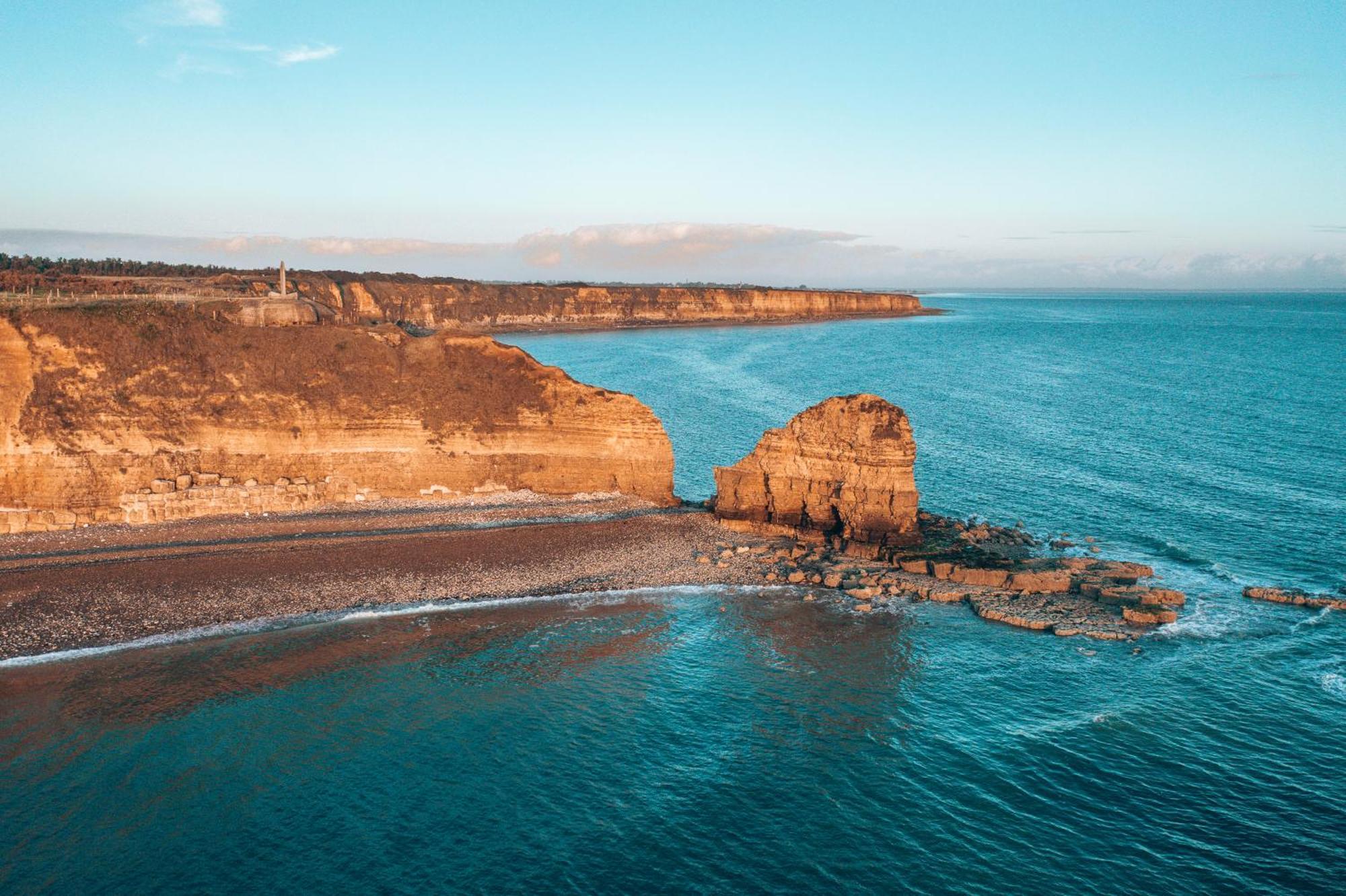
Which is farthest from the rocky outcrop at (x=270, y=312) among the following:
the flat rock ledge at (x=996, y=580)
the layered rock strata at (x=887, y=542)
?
the flat rock ledge at (x=996, y=580)

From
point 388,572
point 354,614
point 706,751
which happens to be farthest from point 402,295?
point 706,751

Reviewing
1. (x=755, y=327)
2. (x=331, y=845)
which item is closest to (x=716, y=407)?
(x=331, y=845)

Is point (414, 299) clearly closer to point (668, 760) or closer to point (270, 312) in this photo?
point (270, 312)

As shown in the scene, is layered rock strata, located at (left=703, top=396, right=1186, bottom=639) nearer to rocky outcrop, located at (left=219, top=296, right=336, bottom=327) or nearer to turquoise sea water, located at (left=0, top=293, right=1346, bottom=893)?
turquoise sea water, located at (left=0, top=293, right=1346, bottom=893)

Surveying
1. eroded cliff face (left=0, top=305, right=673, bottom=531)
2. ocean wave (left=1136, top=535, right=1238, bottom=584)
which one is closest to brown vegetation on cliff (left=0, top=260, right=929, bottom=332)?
eroded cliff face (left=0, top=305, right=673, bottom=531)

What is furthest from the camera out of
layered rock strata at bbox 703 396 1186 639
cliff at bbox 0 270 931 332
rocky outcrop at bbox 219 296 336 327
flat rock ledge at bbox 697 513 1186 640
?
cliff at bbox 0 270 931 332

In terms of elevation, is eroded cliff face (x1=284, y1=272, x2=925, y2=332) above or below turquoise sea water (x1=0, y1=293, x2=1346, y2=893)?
above

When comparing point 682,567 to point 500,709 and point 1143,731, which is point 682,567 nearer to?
point 500,709
